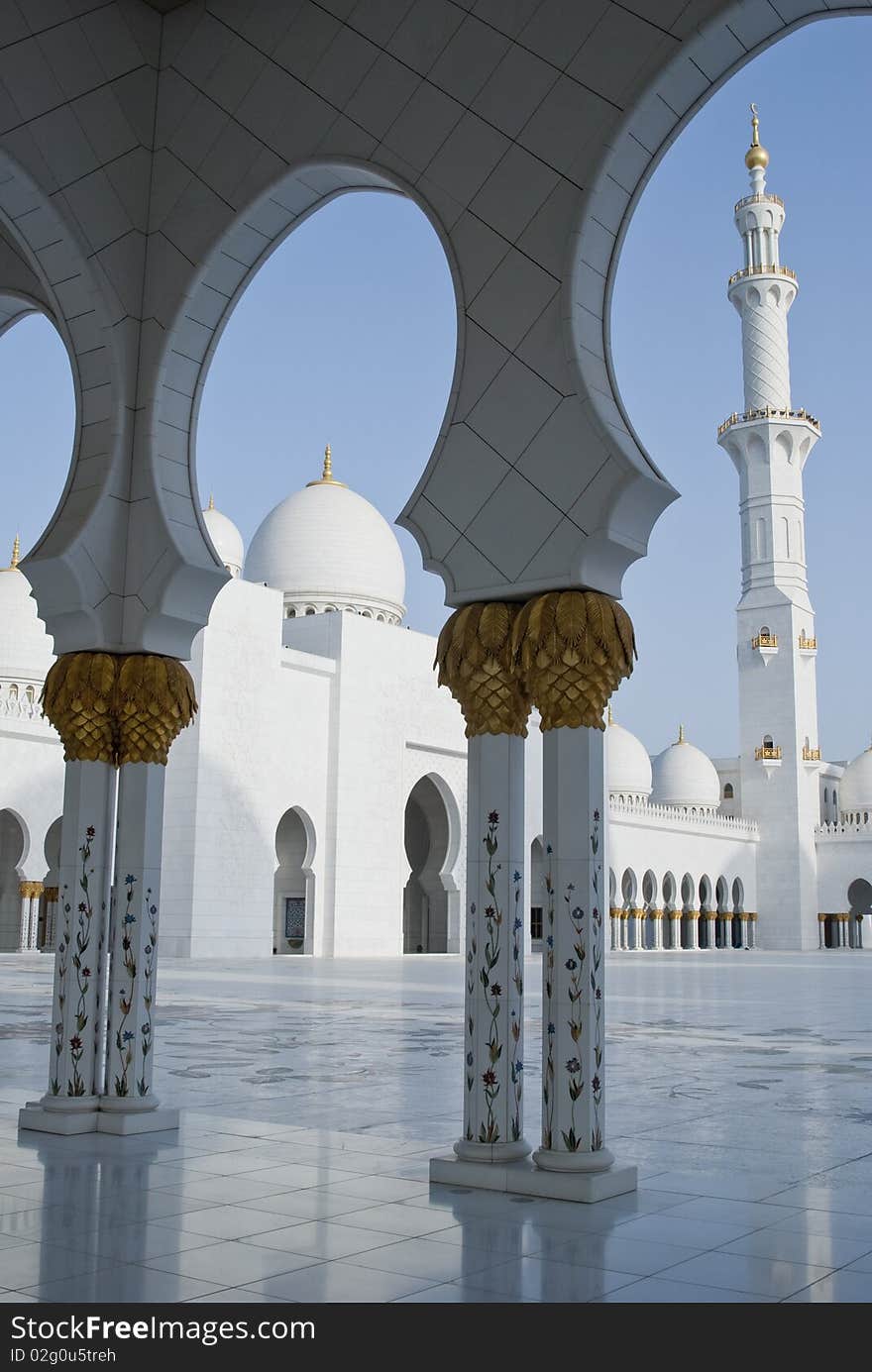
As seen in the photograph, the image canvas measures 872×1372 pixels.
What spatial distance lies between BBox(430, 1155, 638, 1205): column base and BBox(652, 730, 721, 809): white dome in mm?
35270

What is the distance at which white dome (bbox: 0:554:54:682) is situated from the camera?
22.2 meters

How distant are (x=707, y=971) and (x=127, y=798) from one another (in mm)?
13248

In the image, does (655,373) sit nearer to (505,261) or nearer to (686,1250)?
(505,261)

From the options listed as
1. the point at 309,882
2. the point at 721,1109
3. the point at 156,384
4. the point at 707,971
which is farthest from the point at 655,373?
the point at 309,882

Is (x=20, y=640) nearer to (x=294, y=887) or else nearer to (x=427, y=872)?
(x=294, y=887)

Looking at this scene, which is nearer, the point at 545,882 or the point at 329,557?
the point at 545,882

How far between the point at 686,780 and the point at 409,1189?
35608 millimetres

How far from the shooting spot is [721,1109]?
4.76 meters

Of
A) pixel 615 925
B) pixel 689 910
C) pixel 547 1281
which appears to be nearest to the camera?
pixel 547 1281

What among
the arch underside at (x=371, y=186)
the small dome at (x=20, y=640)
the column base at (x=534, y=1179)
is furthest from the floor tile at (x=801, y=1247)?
the small dome at (x=20, y=640)

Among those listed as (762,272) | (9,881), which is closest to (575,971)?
(9,881)

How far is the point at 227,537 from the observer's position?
79.5 ft

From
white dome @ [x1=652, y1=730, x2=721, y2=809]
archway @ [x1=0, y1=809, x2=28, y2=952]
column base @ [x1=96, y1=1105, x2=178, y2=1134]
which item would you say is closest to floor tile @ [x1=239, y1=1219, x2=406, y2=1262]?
column base @ [x1=96, y1=1105, x2=178, y2=1134]
